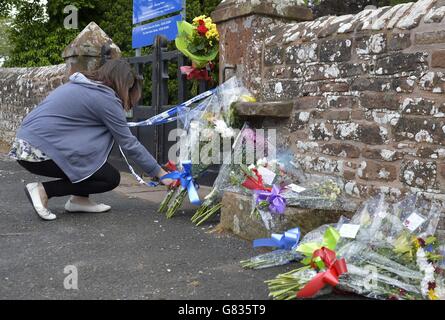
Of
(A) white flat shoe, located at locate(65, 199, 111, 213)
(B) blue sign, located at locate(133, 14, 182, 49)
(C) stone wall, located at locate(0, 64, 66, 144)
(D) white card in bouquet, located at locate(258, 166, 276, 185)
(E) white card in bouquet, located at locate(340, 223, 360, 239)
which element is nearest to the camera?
(E) white card in bouquet, located at locate(340, 223, 360, 239)

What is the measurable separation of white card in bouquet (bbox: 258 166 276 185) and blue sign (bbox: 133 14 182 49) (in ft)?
13.2

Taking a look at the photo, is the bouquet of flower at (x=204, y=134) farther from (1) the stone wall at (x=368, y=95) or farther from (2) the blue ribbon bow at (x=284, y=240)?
(2) the blue ribbon bow at (x=284, y=240)

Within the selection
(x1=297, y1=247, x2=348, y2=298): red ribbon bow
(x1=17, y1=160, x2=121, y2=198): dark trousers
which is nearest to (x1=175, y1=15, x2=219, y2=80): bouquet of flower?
(x1=17, y1=160, x2=121, y2=198): dark trousers

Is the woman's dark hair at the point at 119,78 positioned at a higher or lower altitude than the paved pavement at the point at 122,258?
higher

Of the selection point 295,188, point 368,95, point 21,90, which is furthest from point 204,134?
point 21,90

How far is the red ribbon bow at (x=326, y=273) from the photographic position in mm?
2514

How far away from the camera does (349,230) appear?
Answer: 292 cm

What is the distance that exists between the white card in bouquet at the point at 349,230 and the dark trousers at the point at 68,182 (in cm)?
218

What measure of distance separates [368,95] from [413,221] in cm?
107

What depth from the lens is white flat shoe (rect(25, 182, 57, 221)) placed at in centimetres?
425

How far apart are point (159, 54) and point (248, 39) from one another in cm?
229

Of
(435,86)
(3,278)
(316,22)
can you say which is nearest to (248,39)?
(316,22)

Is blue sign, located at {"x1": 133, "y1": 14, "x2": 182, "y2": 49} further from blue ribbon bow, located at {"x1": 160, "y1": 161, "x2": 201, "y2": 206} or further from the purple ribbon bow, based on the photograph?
the purple ribbon bow

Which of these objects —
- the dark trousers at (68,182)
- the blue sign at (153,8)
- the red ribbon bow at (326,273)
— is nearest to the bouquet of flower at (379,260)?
the red ribbon bow at (326,273)
